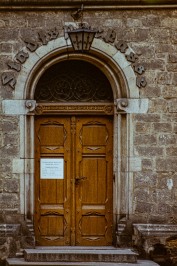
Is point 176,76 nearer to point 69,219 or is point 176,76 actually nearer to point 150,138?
point 150,138

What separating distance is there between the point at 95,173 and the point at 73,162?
410 mm

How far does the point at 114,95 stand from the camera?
1164 cm

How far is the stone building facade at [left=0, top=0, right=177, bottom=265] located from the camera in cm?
1139

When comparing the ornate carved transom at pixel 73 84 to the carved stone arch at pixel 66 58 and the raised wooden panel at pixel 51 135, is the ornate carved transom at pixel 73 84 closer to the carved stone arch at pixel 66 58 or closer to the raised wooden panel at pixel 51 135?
the carved stone arch at pixel 66 58

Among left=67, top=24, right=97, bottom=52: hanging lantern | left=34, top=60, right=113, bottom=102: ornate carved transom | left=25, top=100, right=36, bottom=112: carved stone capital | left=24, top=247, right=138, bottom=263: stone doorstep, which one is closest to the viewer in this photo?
left=67, top=24, right=97, bottom=52: hanging lantern

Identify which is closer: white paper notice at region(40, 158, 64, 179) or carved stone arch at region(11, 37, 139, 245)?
carved stone arch at region(11, 37, 139, 245)

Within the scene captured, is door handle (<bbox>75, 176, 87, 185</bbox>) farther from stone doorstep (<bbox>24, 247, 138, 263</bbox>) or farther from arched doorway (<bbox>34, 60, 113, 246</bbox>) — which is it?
stone doorstep (<bbox>24, 247, 138, 263</bbox>)

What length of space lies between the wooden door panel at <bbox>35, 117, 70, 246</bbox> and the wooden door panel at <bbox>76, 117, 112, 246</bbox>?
0.20 metres

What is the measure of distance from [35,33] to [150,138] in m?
2.50

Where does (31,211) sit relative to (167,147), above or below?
below

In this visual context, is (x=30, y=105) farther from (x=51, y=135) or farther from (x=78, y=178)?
(x=78, y=178)

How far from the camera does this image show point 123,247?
37.4 ft

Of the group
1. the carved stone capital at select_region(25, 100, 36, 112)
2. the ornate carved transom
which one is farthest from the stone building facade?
the ornate carved transom

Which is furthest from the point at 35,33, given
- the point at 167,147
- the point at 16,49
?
the point at 167,147
